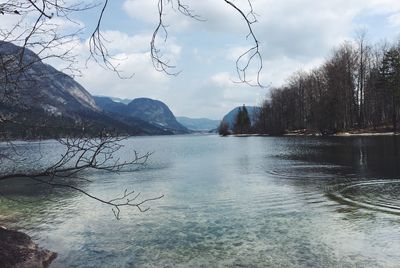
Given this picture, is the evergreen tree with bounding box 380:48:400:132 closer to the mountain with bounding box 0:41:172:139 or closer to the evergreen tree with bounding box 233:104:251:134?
the mountain with bounding box 0:41:172:139

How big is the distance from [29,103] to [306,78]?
439 feet

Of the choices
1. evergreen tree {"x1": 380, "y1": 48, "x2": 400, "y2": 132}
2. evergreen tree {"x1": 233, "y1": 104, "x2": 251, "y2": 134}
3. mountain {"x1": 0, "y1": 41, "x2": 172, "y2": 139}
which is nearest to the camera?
mountain {"x1": 0, "y1": 41, "x2": 172, "y2": 139}

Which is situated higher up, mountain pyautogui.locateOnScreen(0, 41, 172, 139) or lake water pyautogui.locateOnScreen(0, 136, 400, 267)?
mountain pyautogui.locateOnScreen(0, 41, 172, 139)

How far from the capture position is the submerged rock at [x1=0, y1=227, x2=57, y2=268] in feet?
38.4

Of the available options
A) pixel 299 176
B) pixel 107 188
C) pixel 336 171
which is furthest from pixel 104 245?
pixel 336 171

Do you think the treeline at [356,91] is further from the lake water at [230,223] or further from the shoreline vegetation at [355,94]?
the lake water at [230,223]

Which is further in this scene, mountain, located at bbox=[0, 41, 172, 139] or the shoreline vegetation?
the shoreline vegetation

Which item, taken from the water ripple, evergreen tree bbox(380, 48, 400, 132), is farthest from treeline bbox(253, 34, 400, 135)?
the water ripple

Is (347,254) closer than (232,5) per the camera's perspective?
No

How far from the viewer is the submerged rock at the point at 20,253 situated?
1170 centimetres

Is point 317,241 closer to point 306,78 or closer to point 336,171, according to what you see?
point 336,171

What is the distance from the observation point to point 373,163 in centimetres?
3672

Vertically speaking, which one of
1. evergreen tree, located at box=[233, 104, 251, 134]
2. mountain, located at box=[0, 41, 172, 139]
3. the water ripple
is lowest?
the water ripple

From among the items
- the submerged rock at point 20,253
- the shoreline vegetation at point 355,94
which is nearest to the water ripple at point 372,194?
the submerged rock at point 20,253
